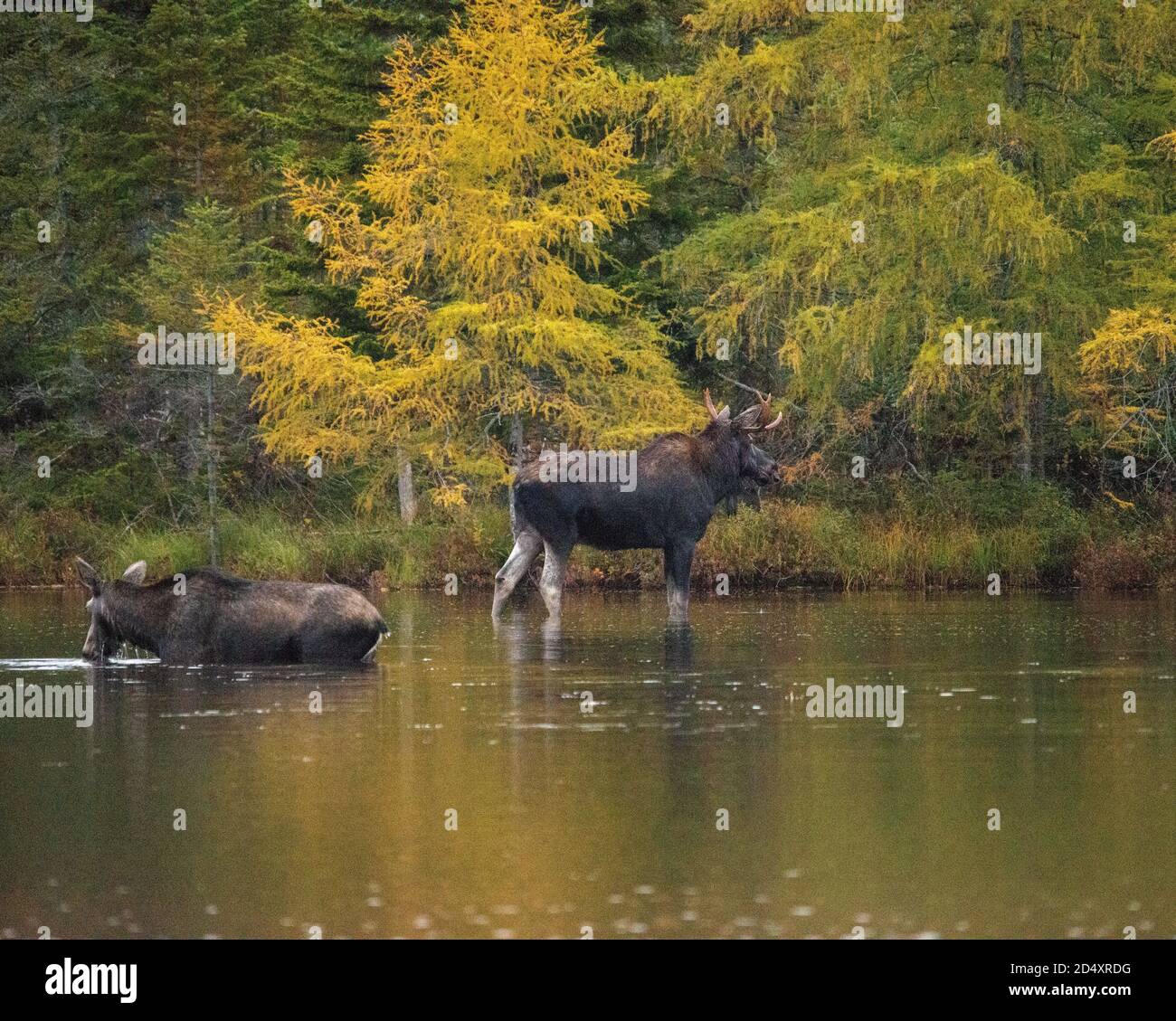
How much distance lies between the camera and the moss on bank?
109 feet

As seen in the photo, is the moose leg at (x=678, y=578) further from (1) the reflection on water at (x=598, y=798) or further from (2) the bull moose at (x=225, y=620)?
(2) the bull moose at (x=225, y=620)

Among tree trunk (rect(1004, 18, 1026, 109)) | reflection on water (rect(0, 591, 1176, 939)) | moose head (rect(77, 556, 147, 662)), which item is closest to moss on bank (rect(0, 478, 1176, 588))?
tree trunk (rect(1004, 18, 1026, 109))

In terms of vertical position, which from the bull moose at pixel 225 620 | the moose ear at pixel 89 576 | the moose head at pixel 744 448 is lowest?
the bull moose at pixel 225 620

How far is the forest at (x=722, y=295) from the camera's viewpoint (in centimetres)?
3456

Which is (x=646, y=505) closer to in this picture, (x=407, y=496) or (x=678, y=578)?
(x=678, y=578)

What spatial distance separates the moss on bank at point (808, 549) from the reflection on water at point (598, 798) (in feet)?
42.9

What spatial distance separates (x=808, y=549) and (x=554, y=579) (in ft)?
31.7

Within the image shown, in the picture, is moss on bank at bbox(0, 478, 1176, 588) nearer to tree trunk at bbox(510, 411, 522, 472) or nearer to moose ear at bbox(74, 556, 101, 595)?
tree trunk at bbox(510, 411, 522, 472)

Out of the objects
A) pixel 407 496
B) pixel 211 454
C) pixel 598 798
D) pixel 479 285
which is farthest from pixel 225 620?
pixel 211 454

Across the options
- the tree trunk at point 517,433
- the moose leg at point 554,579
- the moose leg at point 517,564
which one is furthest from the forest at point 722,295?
the moose leg at point 554,579

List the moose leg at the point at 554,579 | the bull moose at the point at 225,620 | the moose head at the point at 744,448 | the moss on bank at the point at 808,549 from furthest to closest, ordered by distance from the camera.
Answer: the moss on bank at the point at 808,549, the moose head at the point at 744,448, the moose leg at the point at 554,579, the bull moose at the point at 225,620

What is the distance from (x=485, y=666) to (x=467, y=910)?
10.3m

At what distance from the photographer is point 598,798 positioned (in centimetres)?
1183
